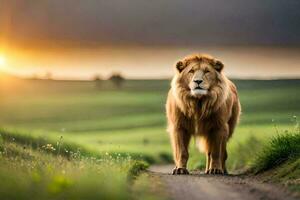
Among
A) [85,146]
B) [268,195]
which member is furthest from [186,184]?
[85,146]

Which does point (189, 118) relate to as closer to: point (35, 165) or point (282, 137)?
point (282, 137)

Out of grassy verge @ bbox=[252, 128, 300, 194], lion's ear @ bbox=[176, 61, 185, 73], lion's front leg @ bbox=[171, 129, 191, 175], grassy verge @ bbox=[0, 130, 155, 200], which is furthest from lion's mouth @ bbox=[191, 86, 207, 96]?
grassy verge @ bbox=[0, 130, 155, 200]

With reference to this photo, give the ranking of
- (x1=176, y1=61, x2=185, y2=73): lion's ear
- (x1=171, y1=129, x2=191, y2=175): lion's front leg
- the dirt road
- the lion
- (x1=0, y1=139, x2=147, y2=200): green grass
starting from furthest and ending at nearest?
(x1=176, y1=61, x2=185, y2=73): lion's ear < (x1=171, y1=129, x2=191, y2=175): lion's front leg < the lion < the dirt road < (x1=0, y1=139, x2=147, y2=200): green grass

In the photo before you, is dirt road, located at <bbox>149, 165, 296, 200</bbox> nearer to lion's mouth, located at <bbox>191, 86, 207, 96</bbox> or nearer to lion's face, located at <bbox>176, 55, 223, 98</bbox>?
lion's mouth, located at <bbox>191, 86, 207, 96</bbox>

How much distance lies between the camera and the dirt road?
40.8 ft

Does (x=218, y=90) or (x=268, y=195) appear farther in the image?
(x=218, y=90)

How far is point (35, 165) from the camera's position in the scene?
503 inches

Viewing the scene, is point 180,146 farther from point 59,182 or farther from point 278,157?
point 59,182

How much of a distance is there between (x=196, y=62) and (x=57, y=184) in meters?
7.93

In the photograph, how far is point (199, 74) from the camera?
17312 millimetres

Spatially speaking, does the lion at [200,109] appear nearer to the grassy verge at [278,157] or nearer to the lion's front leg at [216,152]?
the lion's front leg at [216,152]

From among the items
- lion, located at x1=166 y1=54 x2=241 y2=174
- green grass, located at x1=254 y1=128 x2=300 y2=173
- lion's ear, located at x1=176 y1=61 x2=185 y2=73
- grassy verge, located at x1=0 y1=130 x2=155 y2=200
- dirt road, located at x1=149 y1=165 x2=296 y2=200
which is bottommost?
dirt road, located at x1=149 y1=165 x2=296 y2=200

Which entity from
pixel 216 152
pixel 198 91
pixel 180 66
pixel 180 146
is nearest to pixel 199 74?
pixel 198 91

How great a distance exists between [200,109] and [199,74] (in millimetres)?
809
